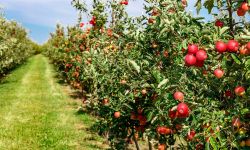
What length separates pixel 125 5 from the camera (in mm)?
10336

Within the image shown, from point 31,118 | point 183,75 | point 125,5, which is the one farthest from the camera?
point 31,118

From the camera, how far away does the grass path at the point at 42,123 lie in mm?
10539

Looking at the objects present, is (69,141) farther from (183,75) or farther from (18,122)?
(183,75)

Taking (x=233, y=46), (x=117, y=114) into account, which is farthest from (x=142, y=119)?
(x=233, y=46)

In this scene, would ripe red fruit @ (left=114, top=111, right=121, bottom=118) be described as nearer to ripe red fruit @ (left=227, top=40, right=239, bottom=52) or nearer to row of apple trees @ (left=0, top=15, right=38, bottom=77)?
ripe red fruit @ (left=227, top=40, right=239, bottom=52)

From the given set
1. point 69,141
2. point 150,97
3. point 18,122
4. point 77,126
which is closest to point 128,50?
point 150,97

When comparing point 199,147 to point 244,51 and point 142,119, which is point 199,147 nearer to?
point 142,119

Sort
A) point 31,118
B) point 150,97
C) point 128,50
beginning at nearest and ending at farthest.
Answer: point 150,97, point 128,50, point 31,118

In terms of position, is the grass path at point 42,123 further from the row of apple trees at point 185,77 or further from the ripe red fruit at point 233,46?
the ripe red fruit at point 233,46

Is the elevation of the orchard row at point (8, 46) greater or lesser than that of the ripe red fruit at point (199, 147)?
greater

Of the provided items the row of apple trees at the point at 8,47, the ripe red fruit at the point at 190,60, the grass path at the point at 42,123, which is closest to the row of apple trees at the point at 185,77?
the ripe red fruit at the point at 190,60

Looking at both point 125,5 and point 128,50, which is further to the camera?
point 125,5

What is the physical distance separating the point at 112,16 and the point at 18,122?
209 inches

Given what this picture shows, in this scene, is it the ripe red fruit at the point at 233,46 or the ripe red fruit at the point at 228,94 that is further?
the ripe red fruit at the point at 228,94
